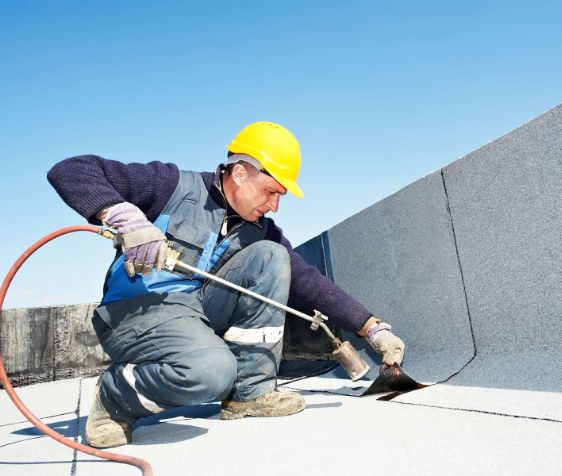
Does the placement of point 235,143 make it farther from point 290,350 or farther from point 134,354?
point 290,350

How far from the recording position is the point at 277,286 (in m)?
1.71

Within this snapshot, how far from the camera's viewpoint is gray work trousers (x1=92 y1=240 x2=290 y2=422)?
55.9 inches

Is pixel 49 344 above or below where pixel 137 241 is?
below

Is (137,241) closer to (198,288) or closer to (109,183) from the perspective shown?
(109,183)

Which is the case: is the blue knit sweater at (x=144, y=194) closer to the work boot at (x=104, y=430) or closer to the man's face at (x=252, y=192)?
the man's face at (x=252, y=192)

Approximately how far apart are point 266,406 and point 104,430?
524 millimetres

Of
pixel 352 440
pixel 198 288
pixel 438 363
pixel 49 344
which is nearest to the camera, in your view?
pixel 352 440

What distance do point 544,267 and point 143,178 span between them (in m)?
1.50

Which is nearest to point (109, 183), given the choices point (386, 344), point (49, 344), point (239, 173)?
point (239, 173)

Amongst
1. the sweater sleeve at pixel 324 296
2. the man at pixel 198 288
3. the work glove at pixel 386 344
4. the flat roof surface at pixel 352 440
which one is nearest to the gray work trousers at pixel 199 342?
the man at pixel 198 288

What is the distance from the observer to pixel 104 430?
140 cm

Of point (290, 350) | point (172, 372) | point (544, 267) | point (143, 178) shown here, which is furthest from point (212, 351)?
point (290, 350)

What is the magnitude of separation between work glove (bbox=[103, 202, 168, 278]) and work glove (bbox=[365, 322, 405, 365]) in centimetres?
96

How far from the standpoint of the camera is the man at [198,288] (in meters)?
1.42
